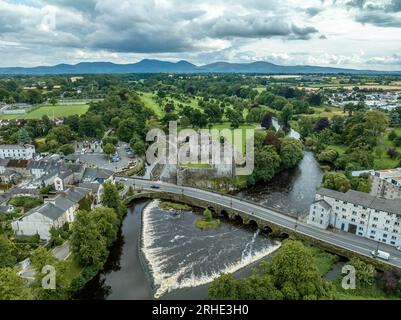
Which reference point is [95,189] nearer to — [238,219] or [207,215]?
[207,215]

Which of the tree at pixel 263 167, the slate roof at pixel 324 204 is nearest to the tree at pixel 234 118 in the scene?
the tree at pixel 263 167

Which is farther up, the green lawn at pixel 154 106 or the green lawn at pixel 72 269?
the green lawn at pixel 154 106

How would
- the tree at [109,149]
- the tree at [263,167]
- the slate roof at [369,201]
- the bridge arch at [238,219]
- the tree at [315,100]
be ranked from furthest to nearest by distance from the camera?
the tree at [315,100] < the tree at [109,149] < the tree at [263,167] < the bridge arch at [238,219] < the slate roof at [369,201]

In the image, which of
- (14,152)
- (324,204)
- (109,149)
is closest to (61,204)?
(109,149)

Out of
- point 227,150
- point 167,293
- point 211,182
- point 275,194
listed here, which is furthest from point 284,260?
point 227,150

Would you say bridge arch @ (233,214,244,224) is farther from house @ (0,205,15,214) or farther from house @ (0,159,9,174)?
house @ (0,159,9,174)

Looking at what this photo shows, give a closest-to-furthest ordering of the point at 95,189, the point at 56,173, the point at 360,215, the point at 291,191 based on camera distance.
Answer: the point at 360,215
the point at 95,189
the point at 56,173
the point at 291,191

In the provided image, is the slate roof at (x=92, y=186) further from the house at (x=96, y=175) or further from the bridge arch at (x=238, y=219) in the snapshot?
the bridge arch at (x=238, y=219)
